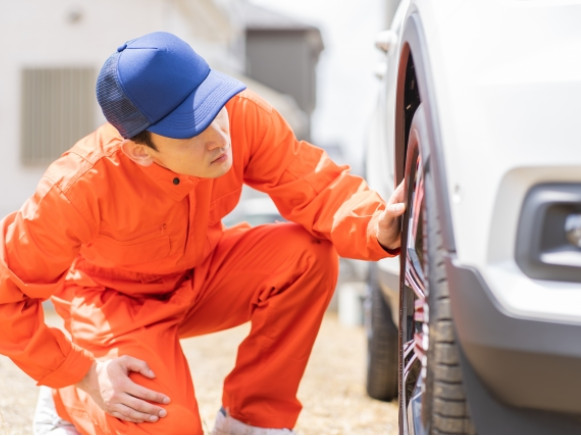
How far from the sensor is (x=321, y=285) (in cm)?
245

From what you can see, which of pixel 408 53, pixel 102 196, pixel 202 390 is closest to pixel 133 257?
pixel 102 196

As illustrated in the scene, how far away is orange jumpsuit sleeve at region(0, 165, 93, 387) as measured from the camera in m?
2.02

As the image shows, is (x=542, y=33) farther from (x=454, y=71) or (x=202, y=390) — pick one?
(x=202, y=390)

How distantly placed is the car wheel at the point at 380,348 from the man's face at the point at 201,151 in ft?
5.31

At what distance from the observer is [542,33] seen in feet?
4.27

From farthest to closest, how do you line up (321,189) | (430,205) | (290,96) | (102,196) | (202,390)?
(290,96) < (202,390) < (321,189) < (102,196) < (430,205)

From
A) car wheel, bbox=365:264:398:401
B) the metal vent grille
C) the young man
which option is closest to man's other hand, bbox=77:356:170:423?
the young man

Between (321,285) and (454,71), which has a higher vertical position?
(454,71)

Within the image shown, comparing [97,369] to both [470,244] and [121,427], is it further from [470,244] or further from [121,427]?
[470,244]

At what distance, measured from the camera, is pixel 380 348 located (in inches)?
139

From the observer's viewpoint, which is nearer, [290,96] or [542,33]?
[542,33]

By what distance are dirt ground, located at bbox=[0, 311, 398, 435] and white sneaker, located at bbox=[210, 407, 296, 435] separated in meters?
0.23

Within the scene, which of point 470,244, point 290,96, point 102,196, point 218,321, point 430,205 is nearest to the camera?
point 470,244

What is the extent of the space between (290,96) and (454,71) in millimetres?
29417
